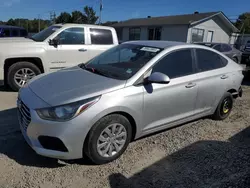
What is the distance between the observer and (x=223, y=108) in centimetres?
461

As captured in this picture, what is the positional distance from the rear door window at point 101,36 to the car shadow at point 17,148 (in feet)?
11.9

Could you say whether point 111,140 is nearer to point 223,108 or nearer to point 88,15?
point 223,108

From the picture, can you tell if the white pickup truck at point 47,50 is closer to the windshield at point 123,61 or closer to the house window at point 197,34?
the windshield at point 123,61

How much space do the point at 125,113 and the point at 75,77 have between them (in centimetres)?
95

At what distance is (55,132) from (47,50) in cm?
397

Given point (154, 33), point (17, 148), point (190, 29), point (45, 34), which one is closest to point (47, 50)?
point (45, 34)

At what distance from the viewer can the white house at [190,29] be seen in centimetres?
2320

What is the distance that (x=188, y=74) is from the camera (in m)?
3.73

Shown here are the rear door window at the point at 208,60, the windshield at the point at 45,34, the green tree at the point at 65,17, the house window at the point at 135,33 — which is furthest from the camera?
the green tree at the point at 65,17

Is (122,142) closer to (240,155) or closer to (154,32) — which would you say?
(240,155)

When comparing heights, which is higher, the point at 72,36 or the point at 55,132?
the point at 72,36

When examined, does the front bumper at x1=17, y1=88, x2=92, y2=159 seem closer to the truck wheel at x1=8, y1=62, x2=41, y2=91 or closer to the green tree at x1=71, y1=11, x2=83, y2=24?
the truck wheel at x1=8, y1=62, x2=41, y2=91

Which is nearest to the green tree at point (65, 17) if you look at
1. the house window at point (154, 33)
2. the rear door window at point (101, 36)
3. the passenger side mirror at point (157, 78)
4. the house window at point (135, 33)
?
the house window at point (135, 33)

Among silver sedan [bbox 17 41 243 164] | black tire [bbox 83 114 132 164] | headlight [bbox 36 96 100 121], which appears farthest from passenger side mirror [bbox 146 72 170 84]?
headlight [bbox 36 96 100 121]
